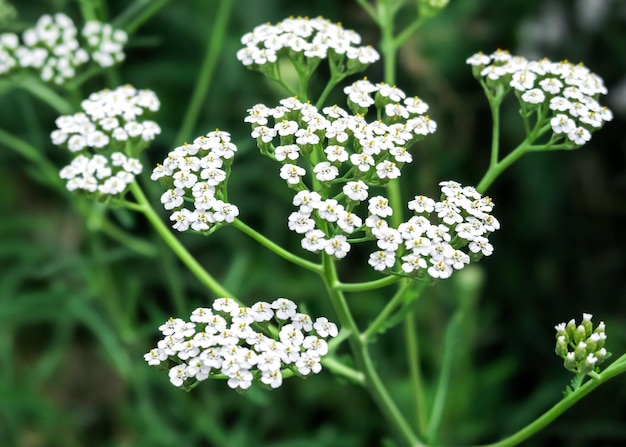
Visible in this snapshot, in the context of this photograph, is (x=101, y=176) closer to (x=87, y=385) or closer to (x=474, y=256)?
(x=474, y=256)

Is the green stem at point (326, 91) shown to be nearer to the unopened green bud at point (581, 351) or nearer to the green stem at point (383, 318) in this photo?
the green stem at point (383, 318)

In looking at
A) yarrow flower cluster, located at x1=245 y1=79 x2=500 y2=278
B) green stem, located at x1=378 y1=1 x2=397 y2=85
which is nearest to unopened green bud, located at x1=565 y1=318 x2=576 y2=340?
yarrow flower cluster, located at x1=245 y1=79 x2=500 y2=278

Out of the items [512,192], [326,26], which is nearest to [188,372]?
[326,26]

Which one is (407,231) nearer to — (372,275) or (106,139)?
(106,139)

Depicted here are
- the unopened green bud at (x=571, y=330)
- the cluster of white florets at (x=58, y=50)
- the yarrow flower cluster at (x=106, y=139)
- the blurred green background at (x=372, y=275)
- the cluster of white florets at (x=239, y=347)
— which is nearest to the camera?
the cluster of white florets at (x=239, y=347)

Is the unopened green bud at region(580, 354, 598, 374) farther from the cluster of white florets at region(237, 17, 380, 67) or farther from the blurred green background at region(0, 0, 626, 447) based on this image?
the blurred green background at region(0, 0, 626, 447)

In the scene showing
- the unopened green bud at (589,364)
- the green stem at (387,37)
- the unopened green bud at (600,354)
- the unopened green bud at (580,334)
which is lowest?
the unopened green bud at (589,364)

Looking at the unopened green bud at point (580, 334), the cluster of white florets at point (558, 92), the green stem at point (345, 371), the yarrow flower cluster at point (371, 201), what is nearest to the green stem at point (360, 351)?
the green stem at point (345, 371)
